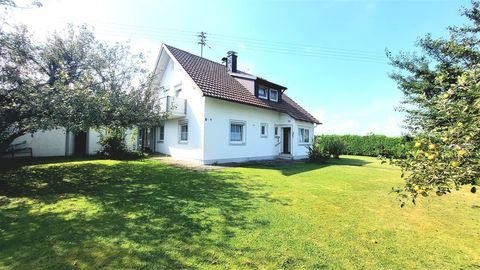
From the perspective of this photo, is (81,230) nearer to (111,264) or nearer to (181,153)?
(111,264)

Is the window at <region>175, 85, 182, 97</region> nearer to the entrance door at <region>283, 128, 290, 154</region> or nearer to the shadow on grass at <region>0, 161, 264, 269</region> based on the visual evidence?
the shadow on grass at <region>0, 161, 264, 269</region>

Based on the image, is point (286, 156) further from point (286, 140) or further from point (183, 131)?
point (183, 131)

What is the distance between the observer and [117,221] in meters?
5.16

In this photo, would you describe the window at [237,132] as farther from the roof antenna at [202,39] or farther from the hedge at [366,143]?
the roof antenna at [202,39]

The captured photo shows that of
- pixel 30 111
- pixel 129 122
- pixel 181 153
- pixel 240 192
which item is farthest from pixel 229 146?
pixel 30 111

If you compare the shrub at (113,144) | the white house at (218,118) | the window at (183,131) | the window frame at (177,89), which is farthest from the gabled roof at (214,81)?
the shrub at (113,144)

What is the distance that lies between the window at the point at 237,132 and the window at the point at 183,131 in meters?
3.04

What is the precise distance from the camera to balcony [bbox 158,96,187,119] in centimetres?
1512

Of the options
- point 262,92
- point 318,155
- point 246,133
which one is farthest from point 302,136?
point 246,133

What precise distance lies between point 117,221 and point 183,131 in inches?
450

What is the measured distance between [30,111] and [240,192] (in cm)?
710

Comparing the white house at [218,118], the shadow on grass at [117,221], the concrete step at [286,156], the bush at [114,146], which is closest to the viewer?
the shadow on grass at [117,221]

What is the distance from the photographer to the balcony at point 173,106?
15123 mm

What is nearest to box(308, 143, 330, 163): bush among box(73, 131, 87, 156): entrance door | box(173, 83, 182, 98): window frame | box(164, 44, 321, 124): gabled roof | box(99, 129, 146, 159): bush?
box(164, 44, 321, 124): gabled roof
